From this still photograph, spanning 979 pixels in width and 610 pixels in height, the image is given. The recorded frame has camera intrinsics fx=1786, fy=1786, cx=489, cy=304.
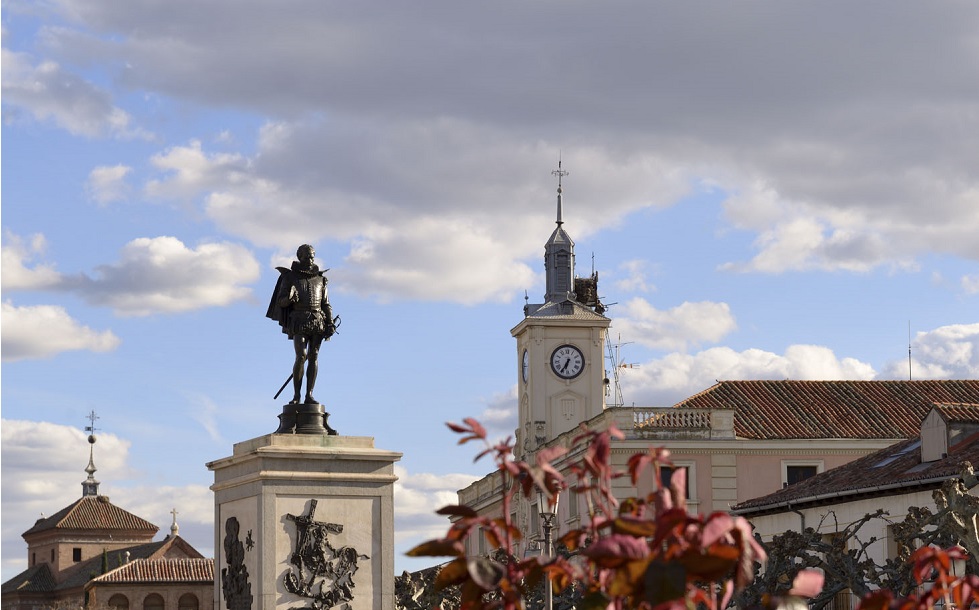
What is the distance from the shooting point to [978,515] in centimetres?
1975

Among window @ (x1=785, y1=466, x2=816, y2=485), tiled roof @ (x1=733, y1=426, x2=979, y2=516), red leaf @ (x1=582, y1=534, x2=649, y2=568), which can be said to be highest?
window @ (x1=785, y1=466, x2=816, y2=485)

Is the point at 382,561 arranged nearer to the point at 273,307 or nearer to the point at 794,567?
the point at 273,307

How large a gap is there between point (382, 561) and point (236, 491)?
1588mm

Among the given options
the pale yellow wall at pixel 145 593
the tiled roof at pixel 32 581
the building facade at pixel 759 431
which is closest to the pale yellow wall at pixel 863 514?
the building facade at pixel 759 431

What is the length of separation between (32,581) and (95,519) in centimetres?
673

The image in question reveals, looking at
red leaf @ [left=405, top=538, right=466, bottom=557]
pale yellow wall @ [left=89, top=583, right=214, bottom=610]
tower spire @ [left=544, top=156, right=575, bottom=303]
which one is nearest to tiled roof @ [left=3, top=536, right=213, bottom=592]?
pale yellow wall @ [left=89, top=583, right=214, bottom=610]

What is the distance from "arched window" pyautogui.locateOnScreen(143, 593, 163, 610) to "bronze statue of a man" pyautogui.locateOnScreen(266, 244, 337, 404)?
10079cm

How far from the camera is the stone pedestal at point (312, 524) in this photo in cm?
1664

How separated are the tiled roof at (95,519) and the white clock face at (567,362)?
76492 millimetres

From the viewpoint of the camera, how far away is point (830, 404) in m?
59.5

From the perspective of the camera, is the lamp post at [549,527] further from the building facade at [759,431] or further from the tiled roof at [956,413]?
the building facade at [759,431]

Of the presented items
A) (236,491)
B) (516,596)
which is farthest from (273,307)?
(516,596)

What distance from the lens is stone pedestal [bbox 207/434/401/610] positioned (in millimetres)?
16641

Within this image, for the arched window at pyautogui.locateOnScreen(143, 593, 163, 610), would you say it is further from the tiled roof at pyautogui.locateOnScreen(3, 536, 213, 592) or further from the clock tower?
the clock tower
